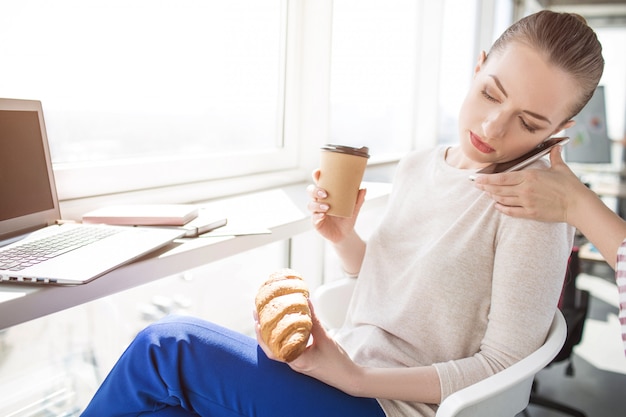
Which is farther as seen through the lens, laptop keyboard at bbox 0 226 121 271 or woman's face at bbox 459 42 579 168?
woman's face at bbox 459 42 579 168

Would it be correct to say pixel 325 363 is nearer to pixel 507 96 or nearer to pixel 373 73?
pixel 507 96

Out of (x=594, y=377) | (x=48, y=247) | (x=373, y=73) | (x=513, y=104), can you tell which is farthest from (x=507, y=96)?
(x=594, y=377)

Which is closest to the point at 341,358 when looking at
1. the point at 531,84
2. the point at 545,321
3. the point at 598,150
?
the point at 545,321

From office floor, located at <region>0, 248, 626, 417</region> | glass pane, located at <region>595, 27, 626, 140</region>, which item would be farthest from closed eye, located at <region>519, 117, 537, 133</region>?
glass pane, located at <region>595, 27, 626, 140</region>

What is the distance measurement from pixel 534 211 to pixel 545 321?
0.21 meters

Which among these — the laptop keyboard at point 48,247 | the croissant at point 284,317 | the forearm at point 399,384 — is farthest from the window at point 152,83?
the forearm at point 399,384

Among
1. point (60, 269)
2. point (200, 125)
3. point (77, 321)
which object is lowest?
point (77, 321)

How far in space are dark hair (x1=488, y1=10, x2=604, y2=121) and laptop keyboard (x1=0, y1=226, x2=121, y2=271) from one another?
0.93 metres

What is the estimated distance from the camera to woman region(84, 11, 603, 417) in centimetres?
90

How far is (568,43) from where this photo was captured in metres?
0.96

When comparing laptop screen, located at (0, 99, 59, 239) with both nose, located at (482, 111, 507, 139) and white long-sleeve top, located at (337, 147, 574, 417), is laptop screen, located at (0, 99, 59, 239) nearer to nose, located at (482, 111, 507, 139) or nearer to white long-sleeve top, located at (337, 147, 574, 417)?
white long-sleeve top, located at (337, 147, 574, 417)

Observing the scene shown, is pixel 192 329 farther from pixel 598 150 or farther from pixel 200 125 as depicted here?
pixel 598 150

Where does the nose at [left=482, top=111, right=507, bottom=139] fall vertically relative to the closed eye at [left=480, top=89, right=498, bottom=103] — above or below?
below

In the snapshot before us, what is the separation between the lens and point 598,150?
337 centimetres
